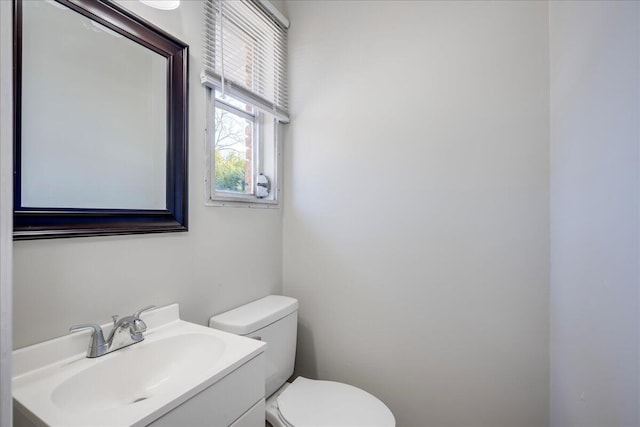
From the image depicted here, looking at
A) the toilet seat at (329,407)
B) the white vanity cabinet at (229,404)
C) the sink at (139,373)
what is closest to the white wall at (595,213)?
the toilet seat at (329,407)

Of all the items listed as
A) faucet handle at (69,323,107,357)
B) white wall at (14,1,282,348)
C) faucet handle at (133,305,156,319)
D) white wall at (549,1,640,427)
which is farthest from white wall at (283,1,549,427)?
faucet handle at (69,323,107,357)

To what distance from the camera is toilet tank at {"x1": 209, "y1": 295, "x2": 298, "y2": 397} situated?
4.06 feet

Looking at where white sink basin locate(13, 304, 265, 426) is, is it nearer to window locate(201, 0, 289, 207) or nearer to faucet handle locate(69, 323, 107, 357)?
faucet handle locate(69, 323, 107, 357)

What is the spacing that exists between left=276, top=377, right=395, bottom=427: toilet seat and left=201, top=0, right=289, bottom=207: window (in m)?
0.94

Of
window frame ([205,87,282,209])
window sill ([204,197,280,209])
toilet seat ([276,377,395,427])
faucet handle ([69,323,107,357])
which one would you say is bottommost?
toilet seat ([276,377,395,427])

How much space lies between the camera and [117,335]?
0.93 meters

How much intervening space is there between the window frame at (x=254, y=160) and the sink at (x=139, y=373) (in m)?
0.58

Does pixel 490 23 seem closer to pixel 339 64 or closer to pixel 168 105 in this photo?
pixel 339 64

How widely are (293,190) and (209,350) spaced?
100 cm

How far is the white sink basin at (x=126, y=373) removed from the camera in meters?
0.64

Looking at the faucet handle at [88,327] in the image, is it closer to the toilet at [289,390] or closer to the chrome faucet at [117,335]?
the chrome faucet at [117,335]

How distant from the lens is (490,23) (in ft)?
4.30

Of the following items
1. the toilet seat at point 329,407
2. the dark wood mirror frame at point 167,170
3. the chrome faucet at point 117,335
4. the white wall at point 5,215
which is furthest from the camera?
the toilet seat at point 329,407

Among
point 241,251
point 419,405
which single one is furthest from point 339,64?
point 419,405
